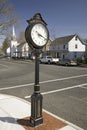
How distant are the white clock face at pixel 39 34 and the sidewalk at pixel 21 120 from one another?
8.28 ft

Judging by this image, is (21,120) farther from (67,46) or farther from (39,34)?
(67,46)

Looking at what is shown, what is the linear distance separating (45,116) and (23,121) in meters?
0.89

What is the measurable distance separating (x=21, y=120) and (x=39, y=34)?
9.43ft

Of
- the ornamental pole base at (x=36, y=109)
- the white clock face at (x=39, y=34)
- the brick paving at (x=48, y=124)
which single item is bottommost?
the brick paving at (x=48, y=124)

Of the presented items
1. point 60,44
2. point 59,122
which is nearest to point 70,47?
point 60,44

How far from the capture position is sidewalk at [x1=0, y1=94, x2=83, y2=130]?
5094 mm

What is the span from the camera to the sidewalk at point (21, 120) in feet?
16.7

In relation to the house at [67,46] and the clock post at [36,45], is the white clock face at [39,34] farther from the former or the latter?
the house at [67,46]

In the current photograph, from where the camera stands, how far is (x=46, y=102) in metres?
7.86

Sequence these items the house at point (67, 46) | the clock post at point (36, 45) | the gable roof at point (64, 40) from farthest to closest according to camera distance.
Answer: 1. the gable roof at point (64, 40)
2. the house at point (67, 46)
3. the clock post at point (36, 45)

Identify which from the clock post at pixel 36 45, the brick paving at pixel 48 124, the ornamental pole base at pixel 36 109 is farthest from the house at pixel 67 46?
the ornamental pole base at pixel 36 109

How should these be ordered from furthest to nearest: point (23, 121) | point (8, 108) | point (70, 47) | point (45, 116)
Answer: point (70, 47)
point (8, 108)
point (45, 116)
point (23, 121)

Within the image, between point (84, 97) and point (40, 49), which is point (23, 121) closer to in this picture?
point (40, 49)

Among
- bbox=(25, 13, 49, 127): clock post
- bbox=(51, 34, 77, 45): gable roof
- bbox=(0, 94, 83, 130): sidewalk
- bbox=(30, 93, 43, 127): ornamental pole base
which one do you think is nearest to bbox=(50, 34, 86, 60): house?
bbox=(51, 34, 77, 45): gable roof
